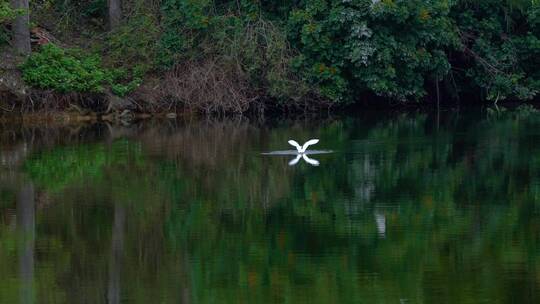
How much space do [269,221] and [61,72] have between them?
17.6 metres

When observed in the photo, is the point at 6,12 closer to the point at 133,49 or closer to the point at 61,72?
the point at 61,72

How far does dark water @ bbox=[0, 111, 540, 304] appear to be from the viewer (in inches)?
481

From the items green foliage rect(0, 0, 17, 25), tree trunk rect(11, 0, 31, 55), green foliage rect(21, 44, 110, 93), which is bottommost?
green foliage rect(21, 44, 110, 93)

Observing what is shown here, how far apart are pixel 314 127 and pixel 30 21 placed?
9.75 m

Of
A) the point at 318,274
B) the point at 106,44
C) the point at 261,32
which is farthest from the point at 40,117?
the point at 318,274

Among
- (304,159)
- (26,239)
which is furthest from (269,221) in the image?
(304,159)

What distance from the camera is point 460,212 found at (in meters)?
16.6

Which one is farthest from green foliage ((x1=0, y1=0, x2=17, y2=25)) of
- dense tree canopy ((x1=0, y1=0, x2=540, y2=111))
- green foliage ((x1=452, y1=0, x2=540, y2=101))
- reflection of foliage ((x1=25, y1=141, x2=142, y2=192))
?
green foliage ((x1=452, y1=0, x2=540, y2=101))

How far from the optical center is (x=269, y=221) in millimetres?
16062

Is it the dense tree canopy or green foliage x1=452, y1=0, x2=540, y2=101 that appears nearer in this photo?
the dense tree canopy

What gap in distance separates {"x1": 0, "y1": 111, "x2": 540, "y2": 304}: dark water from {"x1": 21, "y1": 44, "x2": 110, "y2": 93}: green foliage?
5.00m

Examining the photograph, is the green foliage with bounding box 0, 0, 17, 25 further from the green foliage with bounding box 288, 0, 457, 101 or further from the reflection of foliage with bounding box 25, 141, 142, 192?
the green foliage with bounding box 288, 0, 457, 101

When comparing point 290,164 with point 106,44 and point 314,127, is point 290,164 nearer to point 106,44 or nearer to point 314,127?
point 314,127

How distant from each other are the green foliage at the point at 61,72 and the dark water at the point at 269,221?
4999mm
